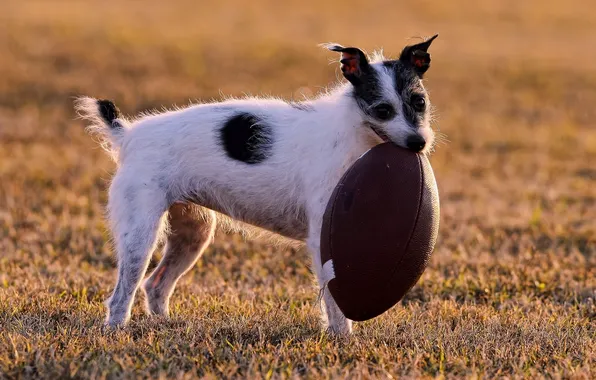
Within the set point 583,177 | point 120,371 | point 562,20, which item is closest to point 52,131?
point 583,177

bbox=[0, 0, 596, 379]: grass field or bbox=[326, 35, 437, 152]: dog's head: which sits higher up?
bbox=[326, 35, 437, 152]: dog's head

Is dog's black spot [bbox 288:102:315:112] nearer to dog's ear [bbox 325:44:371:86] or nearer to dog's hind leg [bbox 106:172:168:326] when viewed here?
dog's ear [bbox 325:44:371:86]

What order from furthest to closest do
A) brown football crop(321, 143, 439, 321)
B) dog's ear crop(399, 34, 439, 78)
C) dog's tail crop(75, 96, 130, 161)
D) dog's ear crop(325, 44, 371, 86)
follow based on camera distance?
dog's tail crop(75, 96, 130, 161) < dog's ear crop(399, 34, 439, 78) < dog's ear crop(325, 44, 371, 86) < brown football crop(321, 143, 439, 321)

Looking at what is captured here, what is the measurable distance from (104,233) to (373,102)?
16.3ft

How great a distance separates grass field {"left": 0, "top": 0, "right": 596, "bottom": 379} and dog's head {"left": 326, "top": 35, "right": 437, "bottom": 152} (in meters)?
1.34

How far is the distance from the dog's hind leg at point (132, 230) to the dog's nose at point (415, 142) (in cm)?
184

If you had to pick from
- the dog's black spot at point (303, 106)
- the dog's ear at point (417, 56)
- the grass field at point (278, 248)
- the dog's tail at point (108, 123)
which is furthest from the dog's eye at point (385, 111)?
the dog's tail at point (108, 123)

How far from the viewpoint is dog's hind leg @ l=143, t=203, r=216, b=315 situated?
743 centimetres

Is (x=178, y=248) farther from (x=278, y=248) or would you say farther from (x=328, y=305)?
(x=278, y=248)

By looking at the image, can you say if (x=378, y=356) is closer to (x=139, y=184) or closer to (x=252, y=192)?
(x=252, y=192)

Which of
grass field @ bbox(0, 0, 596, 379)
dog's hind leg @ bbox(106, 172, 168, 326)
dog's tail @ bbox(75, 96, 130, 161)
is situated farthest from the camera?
dog's tail @ bbox(75, 96, 130, 161)

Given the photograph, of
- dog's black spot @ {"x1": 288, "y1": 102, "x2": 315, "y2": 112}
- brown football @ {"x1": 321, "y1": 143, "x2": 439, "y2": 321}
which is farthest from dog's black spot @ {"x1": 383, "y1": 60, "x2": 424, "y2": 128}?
dog's black spot @ {"x1": 288, "y1": 102, "x2": 315, "y2": 112}

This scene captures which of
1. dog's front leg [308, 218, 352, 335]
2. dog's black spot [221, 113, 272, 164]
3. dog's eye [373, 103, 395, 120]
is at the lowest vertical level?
dog's front leg [308, 218, 352, 335]

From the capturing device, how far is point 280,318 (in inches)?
268
